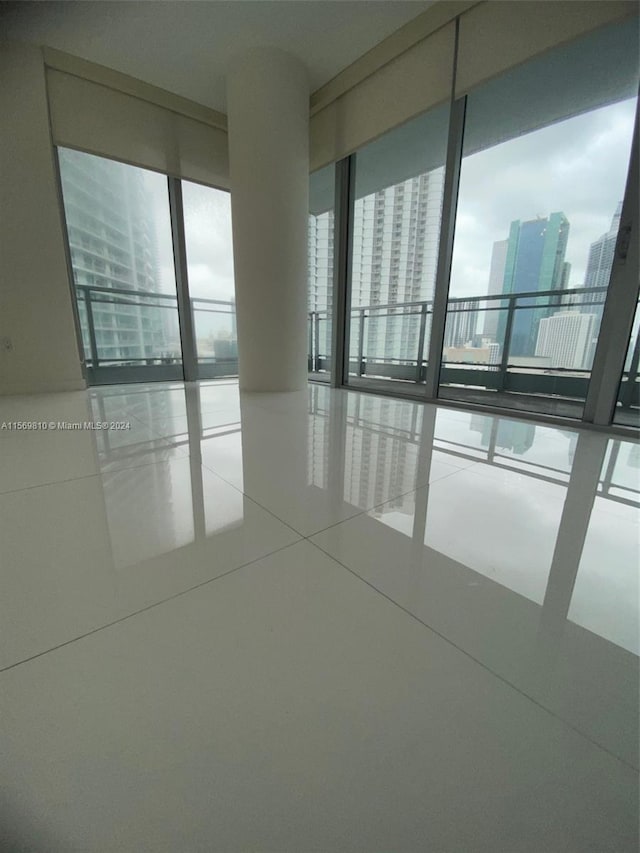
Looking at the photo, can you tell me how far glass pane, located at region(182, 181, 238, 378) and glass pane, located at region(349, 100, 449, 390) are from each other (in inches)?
58.9

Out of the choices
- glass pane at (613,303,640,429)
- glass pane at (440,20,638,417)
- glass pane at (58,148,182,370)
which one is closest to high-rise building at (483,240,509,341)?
glass pane at (440,20,638,417)

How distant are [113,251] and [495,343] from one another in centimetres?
412

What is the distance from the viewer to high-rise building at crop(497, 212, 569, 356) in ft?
8.00

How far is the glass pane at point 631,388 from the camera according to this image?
6.04 ft

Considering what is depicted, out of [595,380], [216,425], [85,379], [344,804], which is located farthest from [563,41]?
[85,379]

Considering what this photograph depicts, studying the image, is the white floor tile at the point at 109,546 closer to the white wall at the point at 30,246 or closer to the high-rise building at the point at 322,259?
the white wall at the point at 30,246

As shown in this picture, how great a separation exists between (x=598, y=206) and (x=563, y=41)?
86 centimetres

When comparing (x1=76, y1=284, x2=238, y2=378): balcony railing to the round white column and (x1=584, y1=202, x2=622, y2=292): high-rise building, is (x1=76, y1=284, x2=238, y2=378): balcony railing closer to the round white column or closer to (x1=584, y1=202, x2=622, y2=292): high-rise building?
the round white column

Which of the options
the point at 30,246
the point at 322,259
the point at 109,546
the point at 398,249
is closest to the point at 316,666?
the point at 109,546

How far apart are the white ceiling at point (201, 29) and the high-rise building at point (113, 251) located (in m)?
0.80

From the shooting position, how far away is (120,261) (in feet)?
11.9

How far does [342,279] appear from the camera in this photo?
3.39 metres

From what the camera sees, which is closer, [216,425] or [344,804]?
[344,804]

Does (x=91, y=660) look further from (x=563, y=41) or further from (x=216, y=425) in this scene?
(x=563, y=41)
